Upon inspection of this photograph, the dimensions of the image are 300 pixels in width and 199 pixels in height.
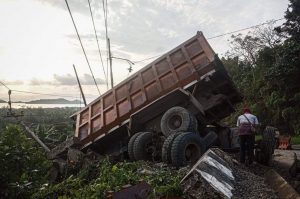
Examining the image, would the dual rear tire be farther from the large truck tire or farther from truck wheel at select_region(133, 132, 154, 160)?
truck wheel at select_region(133, 132, 154, 160)

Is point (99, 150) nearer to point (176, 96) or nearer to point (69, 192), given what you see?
point (176, 96)

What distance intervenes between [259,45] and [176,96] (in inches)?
1225

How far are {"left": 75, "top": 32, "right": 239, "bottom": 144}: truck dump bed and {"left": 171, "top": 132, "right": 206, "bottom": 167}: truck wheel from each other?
153cm

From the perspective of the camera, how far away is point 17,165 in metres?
5.88

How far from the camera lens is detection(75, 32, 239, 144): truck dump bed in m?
9.14

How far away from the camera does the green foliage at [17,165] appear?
541 cm

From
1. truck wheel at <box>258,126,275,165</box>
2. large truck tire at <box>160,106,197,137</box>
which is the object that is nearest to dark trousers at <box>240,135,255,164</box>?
truck wheel at <box>258,126,275,165</box>

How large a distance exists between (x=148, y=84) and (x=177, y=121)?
135cm

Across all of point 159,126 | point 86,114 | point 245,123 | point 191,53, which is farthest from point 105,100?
point 245,123

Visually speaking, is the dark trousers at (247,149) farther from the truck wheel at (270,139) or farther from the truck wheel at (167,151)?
the truck wheel at (167,151)

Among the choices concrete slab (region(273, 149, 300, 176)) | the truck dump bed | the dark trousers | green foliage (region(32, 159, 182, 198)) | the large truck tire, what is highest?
the truck dump bed

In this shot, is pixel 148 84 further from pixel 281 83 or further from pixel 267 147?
pixel 281 83

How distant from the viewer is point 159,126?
9.82 m

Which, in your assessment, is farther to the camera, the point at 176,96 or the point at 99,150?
the point at 99,150
